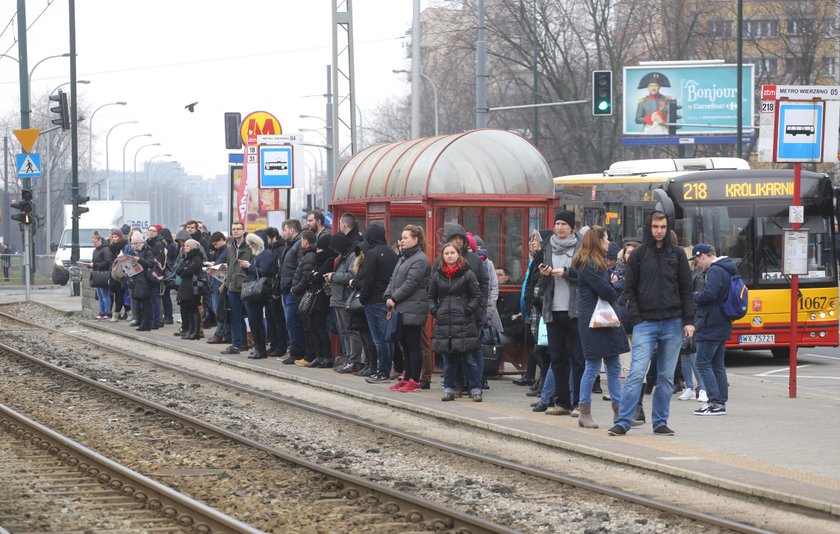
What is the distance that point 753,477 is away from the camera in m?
9.60

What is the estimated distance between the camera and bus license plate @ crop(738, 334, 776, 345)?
19672 mm

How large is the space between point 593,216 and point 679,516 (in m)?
17.0

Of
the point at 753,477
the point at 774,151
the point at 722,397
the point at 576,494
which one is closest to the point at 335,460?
the point at 576,494

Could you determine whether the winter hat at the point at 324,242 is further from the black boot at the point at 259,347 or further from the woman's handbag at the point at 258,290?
the black boot at the point at 259,347

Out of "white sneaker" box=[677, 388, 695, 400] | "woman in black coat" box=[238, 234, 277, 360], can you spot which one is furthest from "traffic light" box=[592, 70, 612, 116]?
"white sneaker" box=[677, 388, 695, 400]

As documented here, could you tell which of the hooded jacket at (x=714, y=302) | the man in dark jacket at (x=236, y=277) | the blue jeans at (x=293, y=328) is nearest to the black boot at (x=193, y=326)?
the man in dark jacket at (x=236, y=277)

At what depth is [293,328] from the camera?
18.6 meters

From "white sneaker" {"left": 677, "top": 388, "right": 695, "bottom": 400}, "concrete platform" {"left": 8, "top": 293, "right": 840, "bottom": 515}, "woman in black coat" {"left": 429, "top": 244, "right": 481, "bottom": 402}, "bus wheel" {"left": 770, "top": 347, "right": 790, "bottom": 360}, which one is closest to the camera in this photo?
"concrete platform" {"left": 8, "top": 293, "right": 840, "bottom": 515}

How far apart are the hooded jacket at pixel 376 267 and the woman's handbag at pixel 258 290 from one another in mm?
3357

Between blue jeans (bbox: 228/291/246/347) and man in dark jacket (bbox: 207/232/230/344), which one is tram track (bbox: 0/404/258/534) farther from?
man in dark jacket (bbox: 207/232/230/344)

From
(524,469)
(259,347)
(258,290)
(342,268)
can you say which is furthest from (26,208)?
(524,469)

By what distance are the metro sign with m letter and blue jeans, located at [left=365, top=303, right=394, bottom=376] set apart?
7.64m

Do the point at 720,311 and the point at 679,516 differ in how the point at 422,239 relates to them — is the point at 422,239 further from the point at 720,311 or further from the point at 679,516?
the point at 679,516

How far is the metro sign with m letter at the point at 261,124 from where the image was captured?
2302cm
